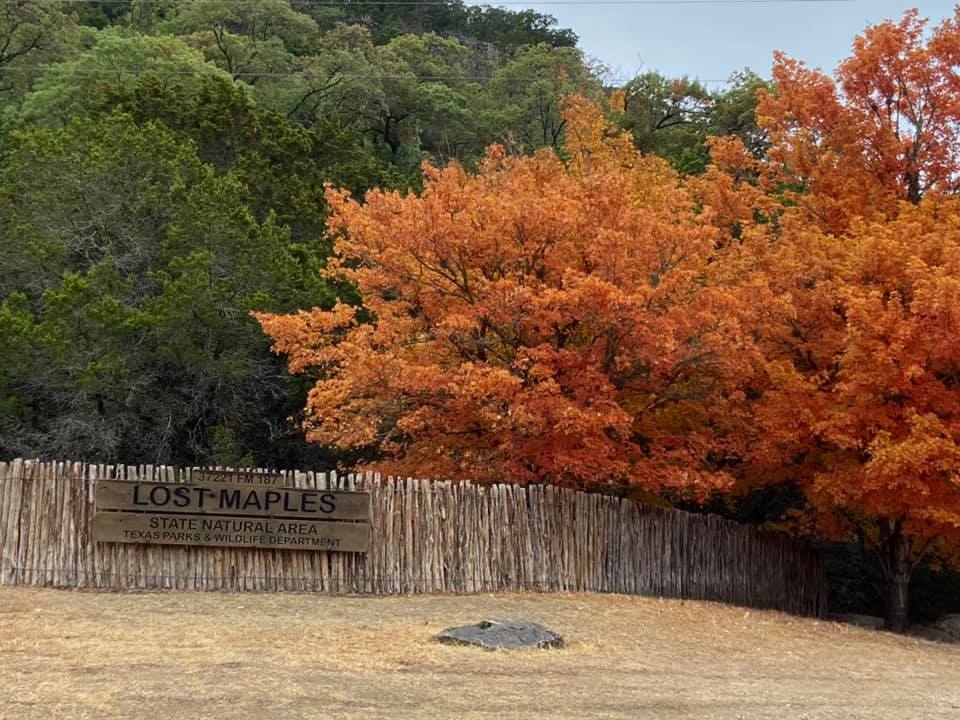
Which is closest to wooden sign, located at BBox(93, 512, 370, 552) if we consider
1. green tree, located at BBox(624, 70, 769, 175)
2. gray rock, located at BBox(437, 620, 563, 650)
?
gray rock, located at BBox(437, 620, 563, 650)

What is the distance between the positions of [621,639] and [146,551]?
5.79 metres

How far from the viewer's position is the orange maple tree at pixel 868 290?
15.7 metres

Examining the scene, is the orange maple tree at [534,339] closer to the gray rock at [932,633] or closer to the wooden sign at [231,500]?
the wooden sign at [231,500]

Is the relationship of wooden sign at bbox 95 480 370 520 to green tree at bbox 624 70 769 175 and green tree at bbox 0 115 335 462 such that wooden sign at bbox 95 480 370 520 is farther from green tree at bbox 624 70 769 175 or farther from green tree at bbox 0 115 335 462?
green tree at bbox 624 70 769 175

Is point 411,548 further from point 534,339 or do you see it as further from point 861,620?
point 861,620

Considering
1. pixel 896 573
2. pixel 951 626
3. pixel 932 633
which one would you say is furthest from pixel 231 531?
pixel 951 626

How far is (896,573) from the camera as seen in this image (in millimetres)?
19922

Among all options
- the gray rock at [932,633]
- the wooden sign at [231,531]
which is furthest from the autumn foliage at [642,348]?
the wooden sign at [231,531]

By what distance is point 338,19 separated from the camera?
72.3 m

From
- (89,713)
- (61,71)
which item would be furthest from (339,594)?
(61,71)

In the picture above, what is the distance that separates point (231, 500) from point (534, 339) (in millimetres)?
5387

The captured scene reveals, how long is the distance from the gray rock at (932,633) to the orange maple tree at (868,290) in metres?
0.49

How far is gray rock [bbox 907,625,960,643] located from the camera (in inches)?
744

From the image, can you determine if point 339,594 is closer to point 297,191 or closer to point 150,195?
point 150,195
